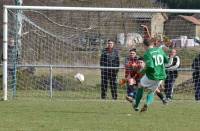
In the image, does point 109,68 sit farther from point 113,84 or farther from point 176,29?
point 176,29

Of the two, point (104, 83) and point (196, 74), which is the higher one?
point (196, 74)

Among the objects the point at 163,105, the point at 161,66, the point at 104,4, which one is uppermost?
the point at 104,4

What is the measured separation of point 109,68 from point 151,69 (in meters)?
5.31

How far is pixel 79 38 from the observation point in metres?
20.6

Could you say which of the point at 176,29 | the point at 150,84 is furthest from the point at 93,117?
the point at 176,29

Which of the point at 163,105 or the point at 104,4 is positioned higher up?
the point at 104,4

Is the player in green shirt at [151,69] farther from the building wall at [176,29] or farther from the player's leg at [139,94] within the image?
the building wall at [176,29]

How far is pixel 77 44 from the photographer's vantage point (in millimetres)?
20734

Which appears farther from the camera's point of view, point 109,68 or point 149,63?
point 109,68

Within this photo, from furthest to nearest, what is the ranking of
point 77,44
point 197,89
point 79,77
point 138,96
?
point 79,77, point 77,44, point 197,89, point 138,96

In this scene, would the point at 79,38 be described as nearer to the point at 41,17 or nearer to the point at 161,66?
the point at 41,17

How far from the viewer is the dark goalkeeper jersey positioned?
14.5 m

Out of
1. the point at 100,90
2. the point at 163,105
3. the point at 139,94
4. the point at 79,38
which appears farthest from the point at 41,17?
the point at 139,94

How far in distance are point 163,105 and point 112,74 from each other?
3.27 meters
